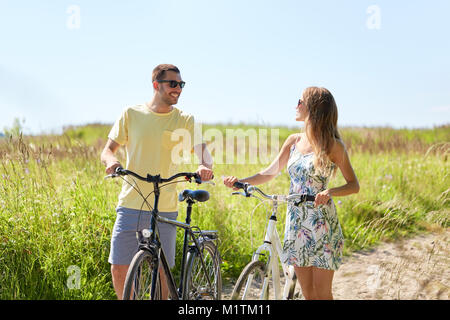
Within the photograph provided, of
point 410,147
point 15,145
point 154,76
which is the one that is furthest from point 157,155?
point 410,147

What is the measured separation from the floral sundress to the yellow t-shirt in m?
0.82

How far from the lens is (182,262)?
3.31m

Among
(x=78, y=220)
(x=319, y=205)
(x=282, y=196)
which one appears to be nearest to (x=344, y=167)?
(x=319, y=205)

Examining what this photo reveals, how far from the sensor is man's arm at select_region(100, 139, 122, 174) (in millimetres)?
2922

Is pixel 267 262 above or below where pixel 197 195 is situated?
below

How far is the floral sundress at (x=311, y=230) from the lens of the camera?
10.1 ft

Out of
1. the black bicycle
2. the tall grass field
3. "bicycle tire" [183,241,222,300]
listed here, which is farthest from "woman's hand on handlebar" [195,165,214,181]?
"bicycle tire" [183,241,222,300]

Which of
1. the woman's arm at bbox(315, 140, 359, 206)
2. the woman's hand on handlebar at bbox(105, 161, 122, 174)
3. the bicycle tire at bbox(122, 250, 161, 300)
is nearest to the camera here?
the bicycle tire at bbox(122, 250, 161, 300)

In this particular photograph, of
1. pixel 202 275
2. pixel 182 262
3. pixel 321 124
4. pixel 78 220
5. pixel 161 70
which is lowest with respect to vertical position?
pixel 202 275

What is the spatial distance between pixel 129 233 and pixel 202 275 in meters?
0.73

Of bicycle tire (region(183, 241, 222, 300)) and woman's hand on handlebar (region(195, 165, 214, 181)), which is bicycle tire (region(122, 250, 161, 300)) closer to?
bicycle tire (region(183, 241, 222, 300))

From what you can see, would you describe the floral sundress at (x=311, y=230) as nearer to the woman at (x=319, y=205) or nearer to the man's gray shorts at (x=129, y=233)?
the woman at (x=319, y=205)

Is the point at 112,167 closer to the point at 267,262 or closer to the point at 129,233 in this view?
the point at 129,233
